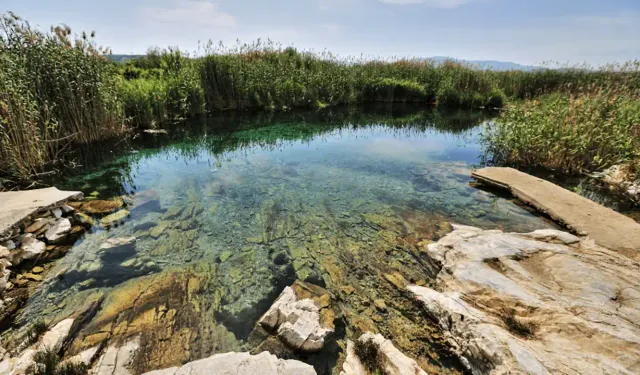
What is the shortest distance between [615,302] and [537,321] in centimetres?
92

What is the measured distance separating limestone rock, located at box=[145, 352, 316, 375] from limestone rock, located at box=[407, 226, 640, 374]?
1.68m

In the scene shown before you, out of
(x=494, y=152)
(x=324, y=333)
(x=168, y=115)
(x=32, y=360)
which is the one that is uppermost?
(x=168, y=115)

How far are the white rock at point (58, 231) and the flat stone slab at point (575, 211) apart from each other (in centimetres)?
844

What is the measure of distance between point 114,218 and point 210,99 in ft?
36.1

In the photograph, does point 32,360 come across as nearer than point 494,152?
Yes

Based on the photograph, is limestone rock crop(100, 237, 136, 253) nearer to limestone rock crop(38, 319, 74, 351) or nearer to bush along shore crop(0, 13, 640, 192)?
limestone rock crop(38, 319, 74, 351)

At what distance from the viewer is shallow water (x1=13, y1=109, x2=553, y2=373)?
11.9ft

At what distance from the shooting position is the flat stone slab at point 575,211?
14.6ft

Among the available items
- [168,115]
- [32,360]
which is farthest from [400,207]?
[168,115]

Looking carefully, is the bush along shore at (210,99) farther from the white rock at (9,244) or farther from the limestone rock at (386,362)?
the limestone rock at (386,362)

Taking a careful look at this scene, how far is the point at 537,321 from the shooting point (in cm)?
297

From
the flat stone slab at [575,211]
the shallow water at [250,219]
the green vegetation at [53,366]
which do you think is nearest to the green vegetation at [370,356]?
the shallow water at [250,219]

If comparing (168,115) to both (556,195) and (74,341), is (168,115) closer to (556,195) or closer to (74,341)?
(74,341)

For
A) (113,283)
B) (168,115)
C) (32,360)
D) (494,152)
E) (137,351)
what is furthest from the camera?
(168,115)
